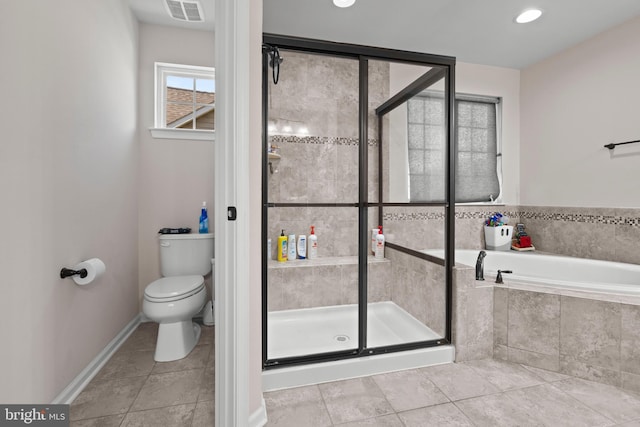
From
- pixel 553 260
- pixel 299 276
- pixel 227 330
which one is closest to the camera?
pixel 227 330

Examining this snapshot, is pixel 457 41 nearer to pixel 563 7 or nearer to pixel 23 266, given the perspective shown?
pixel 563 7

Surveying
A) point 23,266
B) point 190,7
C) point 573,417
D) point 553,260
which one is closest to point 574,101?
point 553,260

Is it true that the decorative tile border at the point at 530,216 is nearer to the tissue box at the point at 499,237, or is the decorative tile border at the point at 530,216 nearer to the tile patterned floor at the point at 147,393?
the tissue box at the point at 499,237

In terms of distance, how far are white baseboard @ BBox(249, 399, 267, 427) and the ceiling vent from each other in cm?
263

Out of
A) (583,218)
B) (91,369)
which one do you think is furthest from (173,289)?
(583,218)

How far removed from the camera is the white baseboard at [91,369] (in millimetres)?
1405

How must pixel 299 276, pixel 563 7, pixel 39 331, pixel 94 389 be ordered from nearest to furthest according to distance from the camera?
pixel 39 331 → pixel 94 389 → pixel 563 7 → pixel 299 276

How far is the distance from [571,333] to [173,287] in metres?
2.40

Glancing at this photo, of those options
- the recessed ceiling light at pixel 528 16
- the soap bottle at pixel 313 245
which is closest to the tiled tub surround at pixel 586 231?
the recessed ceiling light at pixel 528 16

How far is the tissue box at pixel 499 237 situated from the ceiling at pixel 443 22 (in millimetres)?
1675

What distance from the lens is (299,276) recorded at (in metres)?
2.23

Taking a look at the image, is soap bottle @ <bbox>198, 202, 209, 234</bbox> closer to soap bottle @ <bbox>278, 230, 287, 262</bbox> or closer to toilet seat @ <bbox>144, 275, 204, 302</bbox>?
toilet seat @ <bbox>144, 275, 204, 302</bbox>

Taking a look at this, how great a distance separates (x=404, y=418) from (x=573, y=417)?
0.77 metres

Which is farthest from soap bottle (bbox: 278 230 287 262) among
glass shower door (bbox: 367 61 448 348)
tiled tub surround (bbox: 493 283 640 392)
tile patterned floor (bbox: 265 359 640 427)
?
tiled tub surround (bbox: 493 283 640 392)
